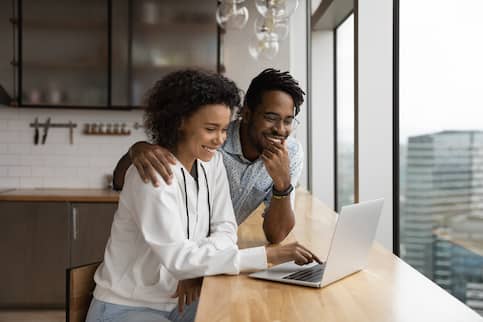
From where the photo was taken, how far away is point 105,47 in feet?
17.0

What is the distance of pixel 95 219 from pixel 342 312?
362cm

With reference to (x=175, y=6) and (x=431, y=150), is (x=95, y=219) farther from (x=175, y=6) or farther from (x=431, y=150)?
(x=431, y=150)

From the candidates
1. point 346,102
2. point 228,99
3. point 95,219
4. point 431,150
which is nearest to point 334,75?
point 346,102

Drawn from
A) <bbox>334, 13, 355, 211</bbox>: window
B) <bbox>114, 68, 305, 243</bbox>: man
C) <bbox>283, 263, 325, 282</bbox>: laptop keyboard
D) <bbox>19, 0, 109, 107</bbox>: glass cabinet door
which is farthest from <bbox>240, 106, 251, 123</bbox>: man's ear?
<bbox>19, 0, 109, 107</bbox>: glass cabinet door

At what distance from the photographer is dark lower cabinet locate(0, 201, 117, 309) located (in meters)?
4.80

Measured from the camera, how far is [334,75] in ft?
16.9

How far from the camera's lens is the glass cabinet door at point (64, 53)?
202 inches

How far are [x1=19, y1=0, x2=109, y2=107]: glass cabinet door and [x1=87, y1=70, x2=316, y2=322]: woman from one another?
11.1ft

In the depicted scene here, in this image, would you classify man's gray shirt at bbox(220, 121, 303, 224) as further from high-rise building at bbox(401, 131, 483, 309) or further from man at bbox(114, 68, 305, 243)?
high-rise building at bbox(401, 131, 483, 309)

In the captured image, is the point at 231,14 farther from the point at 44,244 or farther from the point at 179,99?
the point at 44,244

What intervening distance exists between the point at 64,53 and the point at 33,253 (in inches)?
62.2

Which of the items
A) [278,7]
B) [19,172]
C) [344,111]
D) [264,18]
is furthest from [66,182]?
[278,7]

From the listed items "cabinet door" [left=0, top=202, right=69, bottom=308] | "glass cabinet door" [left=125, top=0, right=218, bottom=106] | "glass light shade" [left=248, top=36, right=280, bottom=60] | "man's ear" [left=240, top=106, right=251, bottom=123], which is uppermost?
"glass cabinet door" [left=125, top=0, right=218, bottom=106]

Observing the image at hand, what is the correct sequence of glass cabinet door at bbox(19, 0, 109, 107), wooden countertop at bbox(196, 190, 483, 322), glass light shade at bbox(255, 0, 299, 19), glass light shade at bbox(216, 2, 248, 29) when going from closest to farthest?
wooden countertop at bbox(196, 190, 483, 322) < glass light shade at bbox(255, 0, 299, 19) < glass light shade at bbox(216, 2, 248, 29) < glass cabinet door at bbox(19, 0, 109, 107)
